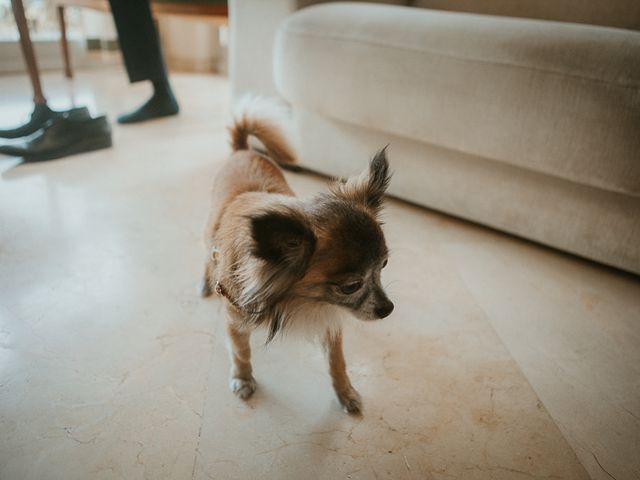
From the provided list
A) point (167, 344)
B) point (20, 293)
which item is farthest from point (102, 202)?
point (167, 344)

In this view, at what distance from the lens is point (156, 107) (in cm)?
327

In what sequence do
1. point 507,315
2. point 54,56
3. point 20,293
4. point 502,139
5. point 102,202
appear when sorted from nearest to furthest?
point 20,293 → point 507,315 → point 502,139 → point 102,202 → point 54,56

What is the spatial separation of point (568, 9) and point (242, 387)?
8.68ft

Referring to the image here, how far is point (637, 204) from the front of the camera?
5.81 ft

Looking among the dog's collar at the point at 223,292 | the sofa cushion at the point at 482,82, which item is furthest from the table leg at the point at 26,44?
the dog's collar at the point at 223,292

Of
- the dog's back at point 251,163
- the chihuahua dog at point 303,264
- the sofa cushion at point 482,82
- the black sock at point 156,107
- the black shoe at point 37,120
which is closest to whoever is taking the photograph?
the chihuahua dog at point 303,264

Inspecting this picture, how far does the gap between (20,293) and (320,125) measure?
163 cm

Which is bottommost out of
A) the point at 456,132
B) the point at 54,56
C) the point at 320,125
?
the point at 54,56

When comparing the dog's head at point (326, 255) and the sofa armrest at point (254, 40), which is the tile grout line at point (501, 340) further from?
the sofa armrest at point (254, 40)

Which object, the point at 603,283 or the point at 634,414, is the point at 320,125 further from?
the point at 634,414

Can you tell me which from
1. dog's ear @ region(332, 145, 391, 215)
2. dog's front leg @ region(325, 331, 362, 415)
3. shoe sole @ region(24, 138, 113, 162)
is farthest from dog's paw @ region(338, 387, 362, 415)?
shoe sole @ region(24, 138, 113, 162)

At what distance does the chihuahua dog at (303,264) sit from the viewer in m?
0.98

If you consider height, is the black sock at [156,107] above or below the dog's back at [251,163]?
below

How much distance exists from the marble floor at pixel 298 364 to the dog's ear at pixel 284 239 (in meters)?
0.53
